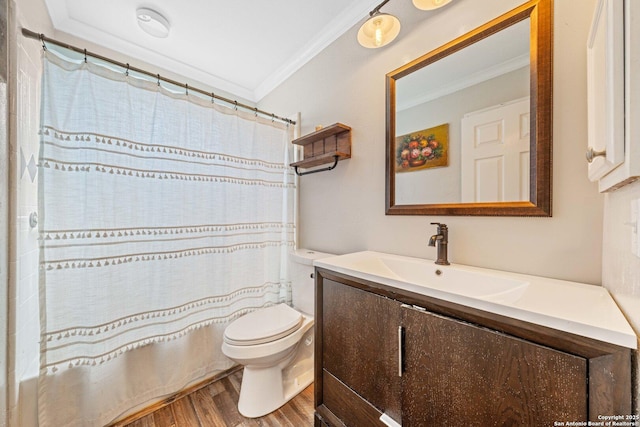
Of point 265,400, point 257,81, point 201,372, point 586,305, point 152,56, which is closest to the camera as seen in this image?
point 586,305

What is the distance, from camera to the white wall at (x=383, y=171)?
2.76 feet

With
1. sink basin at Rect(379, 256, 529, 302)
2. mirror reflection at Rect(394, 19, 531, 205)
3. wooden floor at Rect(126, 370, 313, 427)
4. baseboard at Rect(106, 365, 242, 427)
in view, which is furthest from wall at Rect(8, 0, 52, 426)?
mirror reflection at Rect(394, 19, 531, 205)

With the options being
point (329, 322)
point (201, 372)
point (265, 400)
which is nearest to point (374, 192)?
point (329, 322)

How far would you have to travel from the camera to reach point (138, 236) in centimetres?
134

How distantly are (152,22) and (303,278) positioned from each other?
6.66 feet

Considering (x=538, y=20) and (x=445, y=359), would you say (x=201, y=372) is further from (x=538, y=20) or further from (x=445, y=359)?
(x=538, y=20)

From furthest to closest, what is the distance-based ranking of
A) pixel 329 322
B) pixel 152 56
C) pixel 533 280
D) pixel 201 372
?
pixel 152 56, pixel 201 372, pixel 329 322, pixel 533 280

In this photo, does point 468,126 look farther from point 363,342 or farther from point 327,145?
point 363,342

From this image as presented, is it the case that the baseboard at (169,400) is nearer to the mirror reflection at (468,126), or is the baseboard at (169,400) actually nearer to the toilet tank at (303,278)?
the toilet tank at (303,278)

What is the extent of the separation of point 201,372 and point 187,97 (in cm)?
184

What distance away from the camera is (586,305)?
0.63m

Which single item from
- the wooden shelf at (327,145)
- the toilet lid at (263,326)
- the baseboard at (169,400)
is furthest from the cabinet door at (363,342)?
the baseboard at (169,400)

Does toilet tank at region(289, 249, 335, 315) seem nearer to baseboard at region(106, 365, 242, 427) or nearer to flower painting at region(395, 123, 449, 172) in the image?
baseboard at region(106, 365, 242, 427)

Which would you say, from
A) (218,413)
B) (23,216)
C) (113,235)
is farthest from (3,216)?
(218,413)
